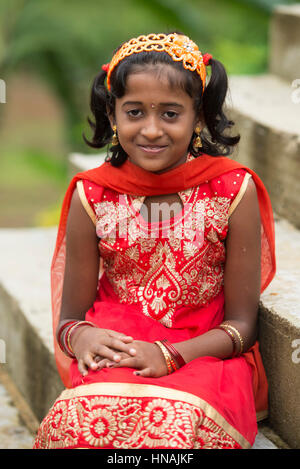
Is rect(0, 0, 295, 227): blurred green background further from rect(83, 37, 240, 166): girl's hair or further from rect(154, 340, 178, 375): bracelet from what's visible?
rect(154, 340, 178, 375): bracelet

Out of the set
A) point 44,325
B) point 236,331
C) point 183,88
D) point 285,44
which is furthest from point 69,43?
point 236,331

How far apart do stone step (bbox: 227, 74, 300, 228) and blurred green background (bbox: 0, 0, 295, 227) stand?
1751 millimetres

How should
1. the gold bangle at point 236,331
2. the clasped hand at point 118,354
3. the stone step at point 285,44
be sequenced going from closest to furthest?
→ the clasped hand at point 118,354, the gold bangle at point 236,331, the stone step at point 285,44

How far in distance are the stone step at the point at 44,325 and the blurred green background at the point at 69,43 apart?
2157mm

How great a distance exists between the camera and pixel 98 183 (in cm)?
239

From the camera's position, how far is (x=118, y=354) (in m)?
2.15

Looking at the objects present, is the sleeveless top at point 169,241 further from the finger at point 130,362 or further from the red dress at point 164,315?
the finger at point 130,362

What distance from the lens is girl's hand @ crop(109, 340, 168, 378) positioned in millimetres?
Result: 2106

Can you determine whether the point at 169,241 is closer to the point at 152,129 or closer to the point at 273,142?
the point at 152,129

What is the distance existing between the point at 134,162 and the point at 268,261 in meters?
0.61

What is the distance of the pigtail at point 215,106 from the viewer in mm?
2336

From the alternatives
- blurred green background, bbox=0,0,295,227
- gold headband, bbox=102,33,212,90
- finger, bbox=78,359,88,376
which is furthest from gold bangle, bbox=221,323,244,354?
blurred green background, bbox=0,0,295,227

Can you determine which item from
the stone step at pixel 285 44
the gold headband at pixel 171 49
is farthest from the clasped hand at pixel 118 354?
the stone step at pixel 285 44
